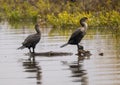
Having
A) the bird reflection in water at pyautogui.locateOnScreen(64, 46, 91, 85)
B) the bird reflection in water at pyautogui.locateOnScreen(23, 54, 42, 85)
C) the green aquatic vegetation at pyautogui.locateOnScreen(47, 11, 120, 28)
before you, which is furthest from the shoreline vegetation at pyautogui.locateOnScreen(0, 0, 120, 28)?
the bird reflection in water at pyautogui.locateOnScreen(23, 54, 42, 85)

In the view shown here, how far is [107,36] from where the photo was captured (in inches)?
1092

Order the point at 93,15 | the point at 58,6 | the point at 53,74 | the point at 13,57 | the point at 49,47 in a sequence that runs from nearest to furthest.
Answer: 1. the point at 53,74
2. the point at 13,57
3. the point at 49,47
4. the point at 93,15
5. the point at 58,6

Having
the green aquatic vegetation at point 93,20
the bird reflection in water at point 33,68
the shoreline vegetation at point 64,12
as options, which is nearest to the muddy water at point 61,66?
the bird reflection in water at point 33,68

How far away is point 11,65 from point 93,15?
1837 cm

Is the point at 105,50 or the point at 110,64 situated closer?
the point at 110,64

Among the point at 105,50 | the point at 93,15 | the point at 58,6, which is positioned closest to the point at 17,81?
the point at 105,50

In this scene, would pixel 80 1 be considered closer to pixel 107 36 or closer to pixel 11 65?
pixel 107 36

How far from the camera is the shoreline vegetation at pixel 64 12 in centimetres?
3419

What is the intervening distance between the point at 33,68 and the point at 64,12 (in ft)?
66.8

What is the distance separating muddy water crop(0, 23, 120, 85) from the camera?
15680mm

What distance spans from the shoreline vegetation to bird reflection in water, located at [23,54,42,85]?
13050 millimetres

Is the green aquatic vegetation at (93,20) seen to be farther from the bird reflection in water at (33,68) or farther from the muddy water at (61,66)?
the bird reflection in water at (33,68)

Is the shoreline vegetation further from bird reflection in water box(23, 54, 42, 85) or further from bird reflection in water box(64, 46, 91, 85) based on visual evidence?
bird reflection in water box(23, 54, 42, 85)

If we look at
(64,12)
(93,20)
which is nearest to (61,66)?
(93,20)
